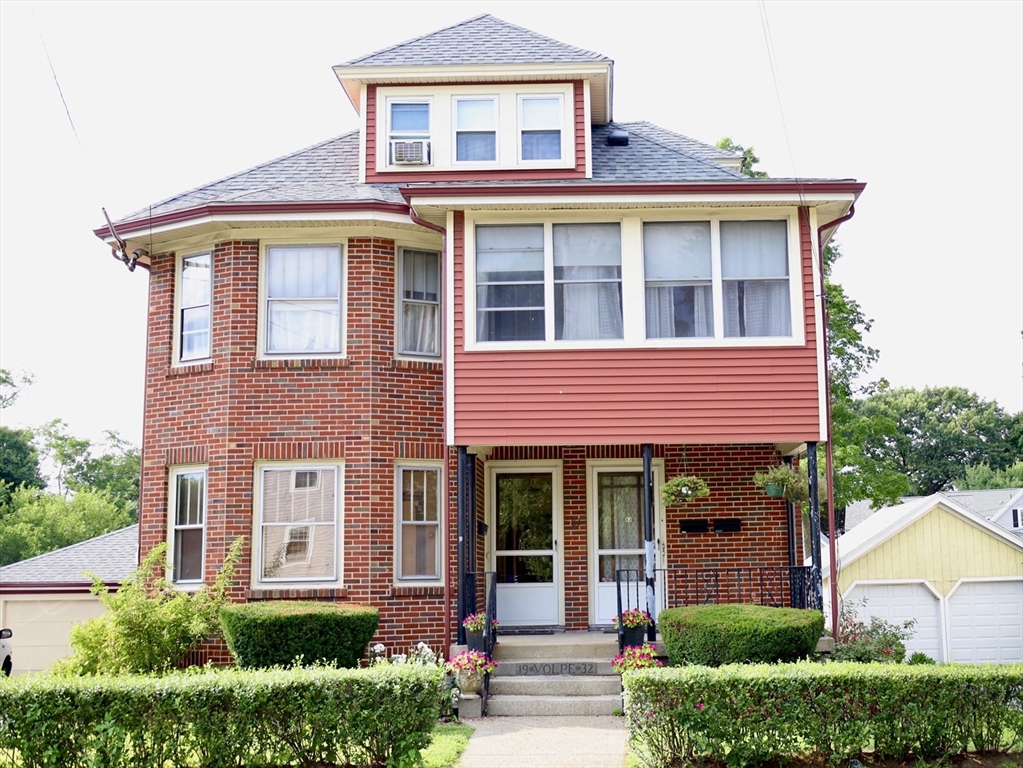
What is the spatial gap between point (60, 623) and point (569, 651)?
8708 millimetres

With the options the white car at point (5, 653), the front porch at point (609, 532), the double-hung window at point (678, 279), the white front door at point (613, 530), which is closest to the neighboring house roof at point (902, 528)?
the front porch at point (609, 532)

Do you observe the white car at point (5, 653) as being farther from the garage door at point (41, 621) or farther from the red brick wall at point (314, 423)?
the red brick wall at point (314, 423)

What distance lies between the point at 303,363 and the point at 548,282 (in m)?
3.18

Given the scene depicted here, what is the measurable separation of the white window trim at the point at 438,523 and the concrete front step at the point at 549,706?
7.53ft

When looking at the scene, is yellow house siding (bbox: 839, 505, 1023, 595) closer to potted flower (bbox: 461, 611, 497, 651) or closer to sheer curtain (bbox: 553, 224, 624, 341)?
sheer curtain (bbox: 553, 224, 624, 341)

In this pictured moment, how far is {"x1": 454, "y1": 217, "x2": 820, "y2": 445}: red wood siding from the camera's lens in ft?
40.8

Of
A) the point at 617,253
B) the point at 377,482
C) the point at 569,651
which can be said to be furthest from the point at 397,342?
the point at 569,651

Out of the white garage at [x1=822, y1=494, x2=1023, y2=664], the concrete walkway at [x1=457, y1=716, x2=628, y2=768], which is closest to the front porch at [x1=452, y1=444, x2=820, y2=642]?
the concrete walkway at [x1=457, y1=716, x2=628, y2=768]

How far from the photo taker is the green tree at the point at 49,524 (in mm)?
40156

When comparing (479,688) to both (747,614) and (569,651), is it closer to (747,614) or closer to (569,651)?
(569,651)

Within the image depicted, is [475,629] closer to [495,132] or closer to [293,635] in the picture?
[293,635]

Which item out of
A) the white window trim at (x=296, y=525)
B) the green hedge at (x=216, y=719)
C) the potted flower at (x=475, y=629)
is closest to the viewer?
the green hedge at (x=216, y=719)

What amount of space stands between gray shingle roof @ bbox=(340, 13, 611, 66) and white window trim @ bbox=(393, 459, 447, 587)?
218 inches

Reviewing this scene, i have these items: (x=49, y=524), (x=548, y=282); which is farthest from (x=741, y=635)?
(x=49, y=524)
